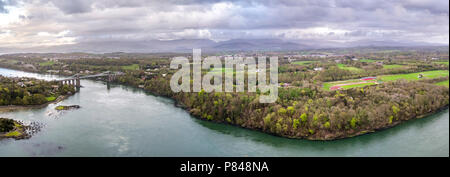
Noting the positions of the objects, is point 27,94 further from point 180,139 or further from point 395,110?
point 395,110

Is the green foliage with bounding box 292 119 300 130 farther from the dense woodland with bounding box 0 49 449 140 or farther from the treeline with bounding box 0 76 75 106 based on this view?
the treeline with bounding box 0 76 75 106

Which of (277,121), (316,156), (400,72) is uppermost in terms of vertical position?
(400,72)

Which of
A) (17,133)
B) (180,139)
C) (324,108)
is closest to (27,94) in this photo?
(17,133)

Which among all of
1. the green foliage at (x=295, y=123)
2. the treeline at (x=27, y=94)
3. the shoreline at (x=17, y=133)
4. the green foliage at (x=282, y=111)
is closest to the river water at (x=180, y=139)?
the shoreline at (x=17, y=133)

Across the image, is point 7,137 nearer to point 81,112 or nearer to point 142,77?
point 81,112

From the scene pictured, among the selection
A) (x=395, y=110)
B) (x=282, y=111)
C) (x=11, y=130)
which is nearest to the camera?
(x=11, y=130)

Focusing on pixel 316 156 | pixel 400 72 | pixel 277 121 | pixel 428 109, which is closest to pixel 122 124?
pixel 277 121

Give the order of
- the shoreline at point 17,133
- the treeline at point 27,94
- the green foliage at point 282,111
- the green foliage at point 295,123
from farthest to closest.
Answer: the treeline at point 27,94
the green foliage at point 282,111
the green foliage at point 295,123
the shoreline at point 17,133

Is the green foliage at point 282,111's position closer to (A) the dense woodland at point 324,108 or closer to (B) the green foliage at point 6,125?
(A) the dense woodland at point 324,108
